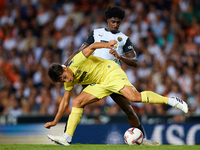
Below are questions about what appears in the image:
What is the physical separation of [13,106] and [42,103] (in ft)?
2.95

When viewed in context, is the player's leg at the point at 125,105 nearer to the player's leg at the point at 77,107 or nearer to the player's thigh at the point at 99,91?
the player's thigh at the point at 99,91

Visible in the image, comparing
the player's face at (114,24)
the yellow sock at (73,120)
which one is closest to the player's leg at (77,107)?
the yellow sock at (73,120)

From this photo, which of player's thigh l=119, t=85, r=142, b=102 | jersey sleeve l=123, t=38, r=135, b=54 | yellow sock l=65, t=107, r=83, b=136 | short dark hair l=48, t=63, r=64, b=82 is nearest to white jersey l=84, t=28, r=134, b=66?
jersey sleeve l=123, t=38, r=135, b=54

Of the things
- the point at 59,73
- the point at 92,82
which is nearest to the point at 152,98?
the point at 92,82

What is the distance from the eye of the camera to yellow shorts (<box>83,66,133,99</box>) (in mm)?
5473

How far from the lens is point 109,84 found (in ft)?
18.2

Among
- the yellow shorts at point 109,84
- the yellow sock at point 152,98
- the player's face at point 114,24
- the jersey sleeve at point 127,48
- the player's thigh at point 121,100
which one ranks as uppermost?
the player's face at point 114,24

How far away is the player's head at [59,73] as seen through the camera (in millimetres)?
5309

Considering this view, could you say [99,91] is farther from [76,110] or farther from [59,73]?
[59,73]

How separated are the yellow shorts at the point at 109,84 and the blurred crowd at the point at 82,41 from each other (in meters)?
2.90

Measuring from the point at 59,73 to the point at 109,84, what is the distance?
0.83 metres

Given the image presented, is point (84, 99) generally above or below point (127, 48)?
below

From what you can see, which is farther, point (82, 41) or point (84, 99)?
point (82, 41)

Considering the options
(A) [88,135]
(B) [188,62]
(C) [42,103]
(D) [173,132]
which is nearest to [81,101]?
(A) [88,135]
